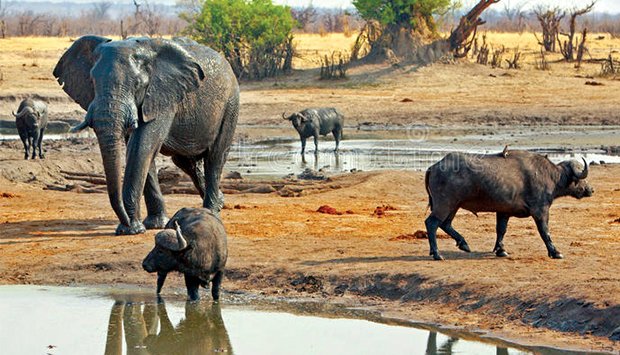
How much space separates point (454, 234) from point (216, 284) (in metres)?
2.54

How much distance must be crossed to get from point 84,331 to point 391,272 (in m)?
3.02

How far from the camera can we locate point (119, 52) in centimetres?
1370

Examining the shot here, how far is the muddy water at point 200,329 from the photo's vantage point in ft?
33.4

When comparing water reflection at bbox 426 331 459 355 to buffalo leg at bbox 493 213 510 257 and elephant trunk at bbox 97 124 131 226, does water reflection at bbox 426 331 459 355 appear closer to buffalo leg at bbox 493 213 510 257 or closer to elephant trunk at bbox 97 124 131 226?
buffalo leg at bbox 493 213 510 257

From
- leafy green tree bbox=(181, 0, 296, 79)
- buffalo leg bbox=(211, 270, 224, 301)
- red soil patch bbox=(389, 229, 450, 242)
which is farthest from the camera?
leafy green tree bbox=(181, 0, 296, 79)

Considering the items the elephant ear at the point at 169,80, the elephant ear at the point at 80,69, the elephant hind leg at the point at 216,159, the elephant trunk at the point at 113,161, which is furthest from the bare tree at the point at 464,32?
the elephant trunk at the point at 113,161

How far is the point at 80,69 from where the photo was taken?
49.9ft

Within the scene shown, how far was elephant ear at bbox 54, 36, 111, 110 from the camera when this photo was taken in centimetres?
1515

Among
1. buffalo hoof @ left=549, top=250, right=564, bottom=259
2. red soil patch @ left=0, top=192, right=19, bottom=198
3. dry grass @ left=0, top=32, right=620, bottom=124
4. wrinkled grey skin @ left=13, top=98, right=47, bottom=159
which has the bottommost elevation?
dry grass @ left=0, top=32, right=620, bottom=124

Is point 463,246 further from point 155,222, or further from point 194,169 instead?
point 194,169

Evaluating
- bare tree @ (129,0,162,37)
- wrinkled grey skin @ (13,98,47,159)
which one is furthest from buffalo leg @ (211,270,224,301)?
bare tree @ (129,0,162,37)

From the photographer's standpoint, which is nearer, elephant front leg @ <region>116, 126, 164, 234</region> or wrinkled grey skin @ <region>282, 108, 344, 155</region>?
elephant front leg @ <region>116, 126, 164, 234</region>

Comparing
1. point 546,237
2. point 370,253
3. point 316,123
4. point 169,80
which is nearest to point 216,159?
point 169,80

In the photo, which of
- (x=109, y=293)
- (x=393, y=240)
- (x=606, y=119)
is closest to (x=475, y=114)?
(x=606, y=119)
